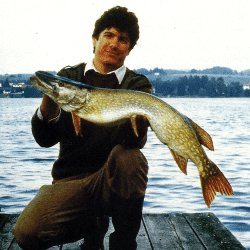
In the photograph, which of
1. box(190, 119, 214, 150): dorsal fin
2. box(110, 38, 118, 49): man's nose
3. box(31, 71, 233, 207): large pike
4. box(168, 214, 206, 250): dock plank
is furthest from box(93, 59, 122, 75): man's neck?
box(168, 214, 206, 250): dock plank

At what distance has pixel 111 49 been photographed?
3.11 m

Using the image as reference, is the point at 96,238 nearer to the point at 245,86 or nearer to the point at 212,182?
the point at 212,182

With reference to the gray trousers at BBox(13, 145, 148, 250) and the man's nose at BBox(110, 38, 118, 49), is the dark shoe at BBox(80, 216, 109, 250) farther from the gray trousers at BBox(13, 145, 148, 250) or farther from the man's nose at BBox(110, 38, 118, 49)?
the man's nose at BBox(110, 38, 118, 49)

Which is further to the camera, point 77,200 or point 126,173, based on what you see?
point 77,200

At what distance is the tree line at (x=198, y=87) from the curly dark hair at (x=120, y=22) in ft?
256

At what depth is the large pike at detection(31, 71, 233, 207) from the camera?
2.63 m

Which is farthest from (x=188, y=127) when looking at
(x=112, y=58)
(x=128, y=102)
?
(x=112, y=58)

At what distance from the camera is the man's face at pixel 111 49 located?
10.2 feet

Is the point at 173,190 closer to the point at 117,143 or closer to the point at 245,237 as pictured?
the point at 245,237

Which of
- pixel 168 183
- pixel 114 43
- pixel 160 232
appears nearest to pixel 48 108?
pixel 114 43

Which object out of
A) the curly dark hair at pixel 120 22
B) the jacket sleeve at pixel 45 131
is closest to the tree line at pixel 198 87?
the curly dark hair at pixel 120 22

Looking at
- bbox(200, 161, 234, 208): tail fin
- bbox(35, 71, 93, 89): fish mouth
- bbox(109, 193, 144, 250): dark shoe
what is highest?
bbox(35, 71, 93, 89): fish mouth

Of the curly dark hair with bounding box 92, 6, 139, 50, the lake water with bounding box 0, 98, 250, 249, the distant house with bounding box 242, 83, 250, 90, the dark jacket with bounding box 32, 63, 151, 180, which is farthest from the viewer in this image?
the distant house with bounding box 242, 83, 250, 90

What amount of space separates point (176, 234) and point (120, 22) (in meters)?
2.07
